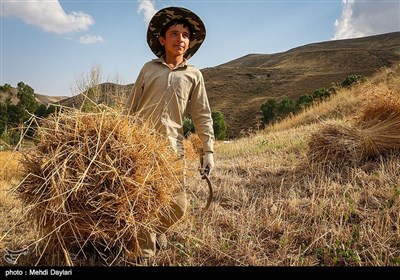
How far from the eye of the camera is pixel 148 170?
2193 mm

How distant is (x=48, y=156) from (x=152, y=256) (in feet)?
3.40

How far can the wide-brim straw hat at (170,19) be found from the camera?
3012 mm

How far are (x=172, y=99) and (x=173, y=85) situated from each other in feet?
0.39

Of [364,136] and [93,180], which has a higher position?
[93,180]

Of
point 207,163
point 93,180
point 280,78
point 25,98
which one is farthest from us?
point 280,78

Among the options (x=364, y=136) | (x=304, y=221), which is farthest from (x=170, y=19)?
(x=364, y=136)

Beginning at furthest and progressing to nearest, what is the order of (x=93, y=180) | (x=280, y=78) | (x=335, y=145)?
(x=280, y=78)
(x=335, y=145)
(x=93, y=180)

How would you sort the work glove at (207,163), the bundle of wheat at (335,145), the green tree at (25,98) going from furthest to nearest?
the green tree at (25,98)
the bundle of wheat at (335,145)
the work glove at (207,163)

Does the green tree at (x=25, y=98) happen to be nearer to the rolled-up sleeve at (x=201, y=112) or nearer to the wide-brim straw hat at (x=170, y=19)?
the wide-brim straw hat at (x=170, y=19)

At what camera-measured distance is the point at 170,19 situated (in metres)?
3.05

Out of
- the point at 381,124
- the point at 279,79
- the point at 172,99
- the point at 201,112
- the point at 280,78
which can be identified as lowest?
the point at 381,124

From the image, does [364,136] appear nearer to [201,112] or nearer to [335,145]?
[335,145]

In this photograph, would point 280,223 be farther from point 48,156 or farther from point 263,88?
point 263,88

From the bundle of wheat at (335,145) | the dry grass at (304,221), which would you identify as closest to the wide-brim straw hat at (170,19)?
the dry grass at (304,221)
